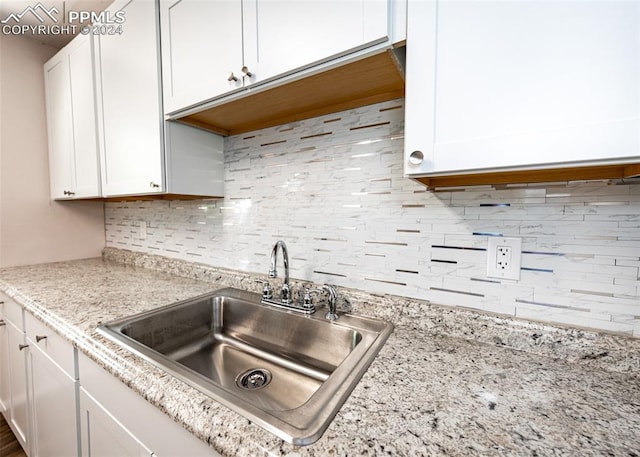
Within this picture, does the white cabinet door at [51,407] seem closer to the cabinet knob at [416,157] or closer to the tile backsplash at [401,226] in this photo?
the tile backsplash at [401,226]

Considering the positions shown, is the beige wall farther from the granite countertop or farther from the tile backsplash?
the granite countertop

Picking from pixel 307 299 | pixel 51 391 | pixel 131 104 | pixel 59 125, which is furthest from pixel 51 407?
pixel 59 125

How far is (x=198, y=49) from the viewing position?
40.8 inches

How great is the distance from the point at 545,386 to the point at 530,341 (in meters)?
0.17

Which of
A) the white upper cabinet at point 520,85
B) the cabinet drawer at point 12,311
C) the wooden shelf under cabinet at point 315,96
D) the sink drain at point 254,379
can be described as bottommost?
the sink drain at point 254,379

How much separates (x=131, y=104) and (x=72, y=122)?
0.72 meters

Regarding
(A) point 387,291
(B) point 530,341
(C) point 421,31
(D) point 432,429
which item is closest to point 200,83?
(C) point 421,31

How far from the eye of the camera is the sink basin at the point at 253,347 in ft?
2.18

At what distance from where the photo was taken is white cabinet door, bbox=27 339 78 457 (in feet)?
3.14

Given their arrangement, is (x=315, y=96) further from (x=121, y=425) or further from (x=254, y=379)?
(x=121, y=425)

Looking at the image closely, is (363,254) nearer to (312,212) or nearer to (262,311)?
(312,212)

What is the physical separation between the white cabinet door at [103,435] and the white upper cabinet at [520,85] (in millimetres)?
920

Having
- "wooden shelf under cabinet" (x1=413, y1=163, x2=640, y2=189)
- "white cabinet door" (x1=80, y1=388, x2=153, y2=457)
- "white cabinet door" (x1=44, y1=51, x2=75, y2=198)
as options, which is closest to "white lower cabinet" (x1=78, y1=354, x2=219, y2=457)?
"white cabinet door" (x1=80, y1=388, x2=153, y2=457)

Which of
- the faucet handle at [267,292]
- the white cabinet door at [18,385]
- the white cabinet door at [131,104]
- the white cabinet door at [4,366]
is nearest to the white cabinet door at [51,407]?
the white cabinet door at [18,385]
